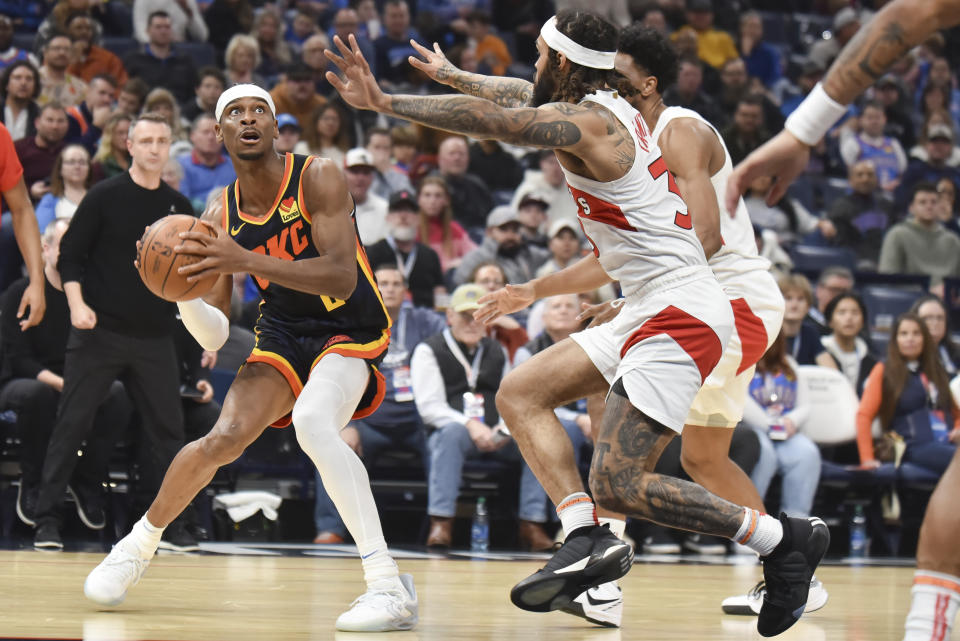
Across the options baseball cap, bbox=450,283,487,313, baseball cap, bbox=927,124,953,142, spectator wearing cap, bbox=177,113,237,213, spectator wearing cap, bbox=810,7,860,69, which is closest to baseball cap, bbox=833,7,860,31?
spectator wearing cap, bbox=810,7,860,69

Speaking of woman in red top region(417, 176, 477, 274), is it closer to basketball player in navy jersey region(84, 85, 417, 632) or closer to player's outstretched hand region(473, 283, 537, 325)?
player's outstretched hand region(473, 283, 537, 325)

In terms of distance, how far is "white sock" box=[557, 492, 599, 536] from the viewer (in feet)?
14.6

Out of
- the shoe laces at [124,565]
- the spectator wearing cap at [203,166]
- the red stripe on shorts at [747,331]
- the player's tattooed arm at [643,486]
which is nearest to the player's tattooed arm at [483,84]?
the red stripe on shorts at [747,331]

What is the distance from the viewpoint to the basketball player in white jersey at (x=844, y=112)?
10.7ft

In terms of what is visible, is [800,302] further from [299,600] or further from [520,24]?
[520,24]

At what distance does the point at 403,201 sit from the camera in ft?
32.3

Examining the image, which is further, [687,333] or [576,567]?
[687,333]

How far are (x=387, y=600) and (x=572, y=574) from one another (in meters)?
0.66

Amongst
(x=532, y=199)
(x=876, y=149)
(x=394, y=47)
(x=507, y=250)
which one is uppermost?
(x=394, y=47)

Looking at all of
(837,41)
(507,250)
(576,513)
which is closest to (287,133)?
(507,250)

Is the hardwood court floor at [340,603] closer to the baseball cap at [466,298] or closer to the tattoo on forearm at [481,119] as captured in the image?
A: the tattoo on forearm at [481,119]

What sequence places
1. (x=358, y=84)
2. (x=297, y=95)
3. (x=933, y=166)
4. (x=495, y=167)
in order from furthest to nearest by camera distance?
(x=933, y=166), (x=495, y=167), (x=297, y=95), (x=358, y=84)

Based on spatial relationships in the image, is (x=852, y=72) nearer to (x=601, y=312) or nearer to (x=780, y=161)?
(x=780, y=161)

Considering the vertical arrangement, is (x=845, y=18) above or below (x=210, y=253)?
above
